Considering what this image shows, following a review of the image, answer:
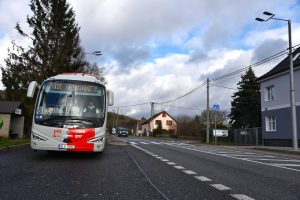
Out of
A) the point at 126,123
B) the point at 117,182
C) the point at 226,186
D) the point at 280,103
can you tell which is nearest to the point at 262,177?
the point at 226,186

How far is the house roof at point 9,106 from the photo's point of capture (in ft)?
106

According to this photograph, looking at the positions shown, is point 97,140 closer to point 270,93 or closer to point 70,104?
point 70,104

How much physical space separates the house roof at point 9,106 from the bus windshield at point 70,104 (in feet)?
68.2

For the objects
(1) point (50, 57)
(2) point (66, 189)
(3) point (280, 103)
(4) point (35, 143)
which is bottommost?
(2) point (66, 189)

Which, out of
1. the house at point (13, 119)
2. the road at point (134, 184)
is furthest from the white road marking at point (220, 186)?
the house at point (13, 119)

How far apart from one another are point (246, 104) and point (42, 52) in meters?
28.3

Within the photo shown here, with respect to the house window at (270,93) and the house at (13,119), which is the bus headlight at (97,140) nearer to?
the house at (13,119)

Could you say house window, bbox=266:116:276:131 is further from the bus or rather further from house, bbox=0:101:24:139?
the bus

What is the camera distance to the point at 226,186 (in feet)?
24.9

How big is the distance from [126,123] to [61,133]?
136340mm

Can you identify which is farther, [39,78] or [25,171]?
[39,78]

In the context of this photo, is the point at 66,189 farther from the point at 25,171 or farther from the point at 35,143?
the point at 35,143

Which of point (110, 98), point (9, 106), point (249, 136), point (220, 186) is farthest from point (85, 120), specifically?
point (249, 136)

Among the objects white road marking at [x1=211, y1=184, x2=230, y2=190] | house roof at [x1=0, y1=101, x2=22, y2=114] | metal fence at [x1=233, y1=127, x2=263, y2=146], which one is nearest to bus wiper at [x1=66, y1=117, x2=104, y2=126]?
white road marking at [x1=211, y1=184, x2=230, y2=190]
